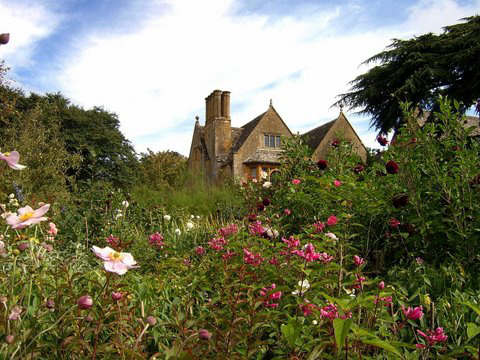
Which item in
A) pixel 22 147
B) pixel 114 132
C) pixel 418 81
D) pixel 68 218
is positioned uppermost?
pixel 114 132

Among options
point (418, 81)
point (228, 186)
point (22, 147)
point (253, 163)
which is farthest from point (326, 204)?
point (253, 163)

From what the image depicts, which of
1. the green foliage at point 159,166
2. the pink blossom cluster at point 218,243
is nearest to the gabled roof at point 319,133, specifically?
the green foliage at point 159,166

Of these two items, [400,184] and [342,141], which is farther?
[342,141]

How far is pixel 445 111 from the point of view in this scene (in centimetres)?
289

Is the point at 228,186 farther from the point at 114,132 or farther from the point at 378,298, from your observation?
the point at 114,132

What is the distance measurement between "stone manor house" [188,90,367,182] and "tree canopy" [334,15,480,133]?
843cm

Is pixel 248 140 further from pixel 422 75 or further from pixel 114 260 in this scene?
pixel 114 260

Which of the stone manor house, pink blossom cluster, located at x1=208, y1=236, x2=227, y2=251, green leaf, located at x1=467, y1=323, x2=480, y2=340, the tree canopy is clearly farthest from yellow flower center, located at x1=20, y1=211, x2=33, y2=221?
the stone manor house

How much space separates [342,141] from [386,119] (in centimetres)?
1173

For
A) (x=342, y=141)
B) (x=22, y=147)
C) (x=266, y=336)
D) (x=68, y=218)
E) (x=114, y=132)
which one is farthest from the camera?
(x=114, y=132)

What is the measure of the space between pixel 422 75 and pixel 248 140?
1227 centimetres

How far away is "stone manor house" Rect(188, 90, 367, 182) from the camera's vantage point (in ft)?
80.7

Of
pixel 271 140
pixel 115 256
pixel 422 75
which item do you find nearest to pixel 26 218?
pixel 115 256

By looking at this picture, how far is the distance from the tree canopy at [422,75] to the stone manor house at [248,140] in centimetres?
843
